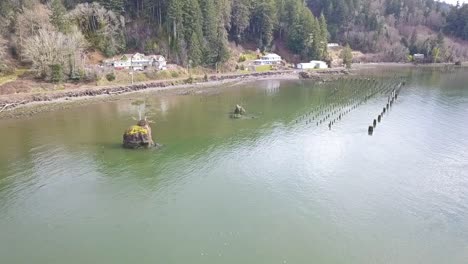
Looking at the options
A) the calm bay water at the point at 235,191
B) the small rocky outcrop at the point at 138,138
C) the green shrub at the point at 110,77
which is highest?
the green shrub at the point at 110,77

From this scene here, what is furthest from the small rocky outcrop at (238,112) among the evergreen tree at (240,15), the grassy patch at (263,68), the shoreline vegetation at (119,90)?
the evergreen tree at (240,15)

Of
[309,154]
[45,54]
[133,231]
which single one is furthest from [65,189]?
[45,54]

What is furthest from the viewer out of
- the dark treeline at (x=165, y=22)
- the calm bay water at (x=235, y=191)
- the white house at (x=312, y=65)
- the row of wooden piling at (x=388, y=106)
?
the white house at (x=312, y=65)

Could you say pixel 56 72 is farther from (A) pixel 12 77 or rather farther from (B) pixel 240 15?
(B) pixel 240 15

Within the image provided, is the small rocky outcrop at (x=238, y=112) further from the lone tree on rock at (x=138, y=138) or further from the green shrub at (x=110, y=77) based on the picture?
the green shrub at (x=110, y=77)

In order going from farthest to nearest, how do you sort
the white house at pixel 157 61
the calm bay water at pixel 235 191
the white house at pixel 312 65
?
the white house at pixel 312 65
the white house at pixel 157 61
the calm bay water at pixel 235 191

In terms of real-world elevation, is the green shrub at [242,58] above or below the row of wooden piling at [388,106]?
above

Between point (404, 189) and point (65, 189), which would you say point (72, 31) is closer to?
point (65, 189)
